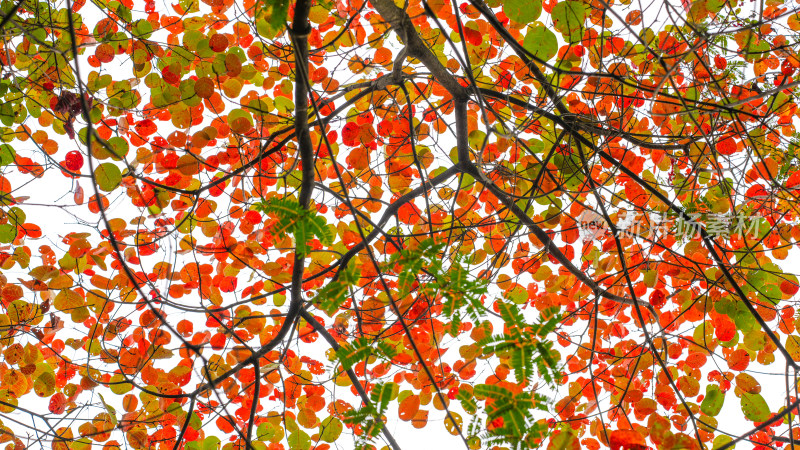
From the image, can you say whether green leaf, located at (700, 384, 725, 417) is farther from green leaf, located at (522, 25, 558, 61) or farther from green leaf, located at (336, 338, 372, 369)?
green leaf, located at (336, 338, 372, 369)

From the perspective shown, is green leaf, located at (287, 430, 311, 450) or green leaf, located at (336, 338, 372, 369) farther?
green leaf, located at (287, 430, 311, 450)

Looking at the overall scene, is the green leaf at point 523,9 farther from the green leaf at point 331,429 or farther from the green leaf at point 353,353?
the green leaf at point 331,429

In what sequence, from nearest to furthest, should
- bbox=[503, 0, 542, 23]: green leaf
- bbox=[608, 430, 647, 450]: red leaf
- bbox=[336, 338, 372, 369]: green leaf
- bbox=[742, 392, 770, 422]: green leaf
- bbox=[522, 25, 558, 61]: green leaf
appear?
1. bbox=[336, 338, 372, 369]: green leaf
2. bbox=[608, 430, 647, 450]: red leaf
3. bbox=[503, 0, 542, 23]: green leaf
4. bbox=[522, 25, 558, 61]: green leaf
5. bbox=[742, 392, 770, 422]: green leaf

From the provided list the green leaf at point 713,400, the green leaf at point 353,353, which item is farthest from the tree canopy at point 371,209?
the green leaf at point 353,353

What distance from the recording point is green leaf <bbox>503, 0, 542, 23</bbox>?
1581 millimetres

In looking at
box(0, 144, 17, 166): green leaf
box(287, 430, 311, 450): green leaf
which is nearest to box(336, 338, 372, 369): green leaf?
box(287, 430, 311, 450): green leaf

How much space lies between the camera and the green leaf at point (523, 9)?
1.58 m

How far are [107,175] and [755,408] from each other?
308 cm

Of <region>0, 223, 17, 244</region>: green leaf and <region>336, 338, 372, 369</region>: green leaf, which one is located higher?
<region>0, 223, 17, 244</region>: green leaf

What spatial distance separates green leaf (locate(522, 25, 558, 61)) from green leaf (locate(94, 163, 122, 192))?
5.76 ft

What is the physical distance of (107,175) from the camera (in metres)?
1.92

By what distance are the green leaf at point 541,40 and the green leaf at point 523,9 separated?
72 millimetres

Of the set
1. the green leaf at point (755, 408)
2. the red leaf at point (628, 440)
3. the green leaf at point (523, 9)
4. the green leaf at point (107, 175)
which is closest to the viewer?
the red leaf at point (628, 440)

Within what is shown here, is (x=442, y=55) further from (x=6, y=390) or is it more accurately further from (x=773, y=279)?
(x=6, y=390)
